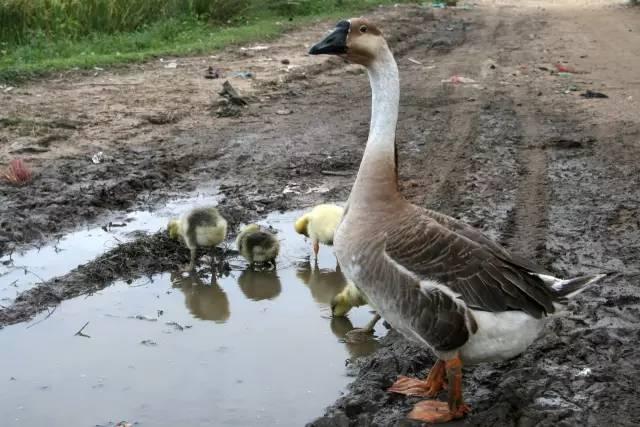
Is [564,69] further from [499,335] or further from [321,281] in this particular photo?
[499,335]

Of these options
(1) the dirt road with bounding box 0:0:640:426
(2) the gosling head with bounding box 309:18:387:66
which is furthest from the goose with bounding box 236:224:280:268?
(2) the gosling head with bounding box 309:18:387:66

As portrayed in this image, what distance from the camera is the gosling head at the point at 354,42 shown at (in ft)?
15.2

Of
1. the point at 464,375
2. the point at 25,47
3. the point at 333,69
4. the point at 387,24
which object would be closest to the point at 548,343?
the point at 464,375

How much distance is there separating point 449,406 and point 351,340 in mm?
1519

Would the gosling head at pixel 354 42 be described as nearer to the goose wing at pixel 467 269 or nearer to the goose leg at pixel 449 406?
the goose wing at pixel 467 269

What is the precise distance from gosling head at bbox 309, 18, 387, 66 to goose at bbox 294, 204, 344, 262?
2298mm

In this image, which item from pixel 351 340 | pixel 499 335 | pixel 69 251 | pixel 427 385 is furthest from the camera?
pixel 69 251

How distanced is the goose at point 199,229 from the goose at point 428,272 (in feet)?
7.12

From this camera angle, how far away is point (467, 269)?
4250 mm

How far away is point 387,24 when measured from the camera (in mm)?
20109

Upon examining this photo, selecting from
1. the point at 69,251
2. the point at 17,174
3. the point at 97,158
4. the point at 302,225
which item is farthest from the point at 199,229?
the point at 97,158

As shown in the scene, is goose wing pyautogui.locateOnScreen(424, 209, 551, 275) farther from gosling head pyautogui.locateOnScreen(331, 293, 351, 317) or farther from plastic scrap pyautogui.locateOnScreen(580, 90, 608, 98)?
plastic scrap pyautogui.locateOnScreen(580, 90, 608, 98)

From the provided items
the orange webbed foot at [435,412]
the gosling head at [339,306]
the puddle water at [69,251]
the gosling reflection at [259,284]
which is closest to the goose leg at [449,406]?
the orange webbed foot at [435,412]

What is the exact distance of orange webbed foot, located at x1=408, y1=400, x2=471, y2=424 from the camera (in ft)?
14.6
